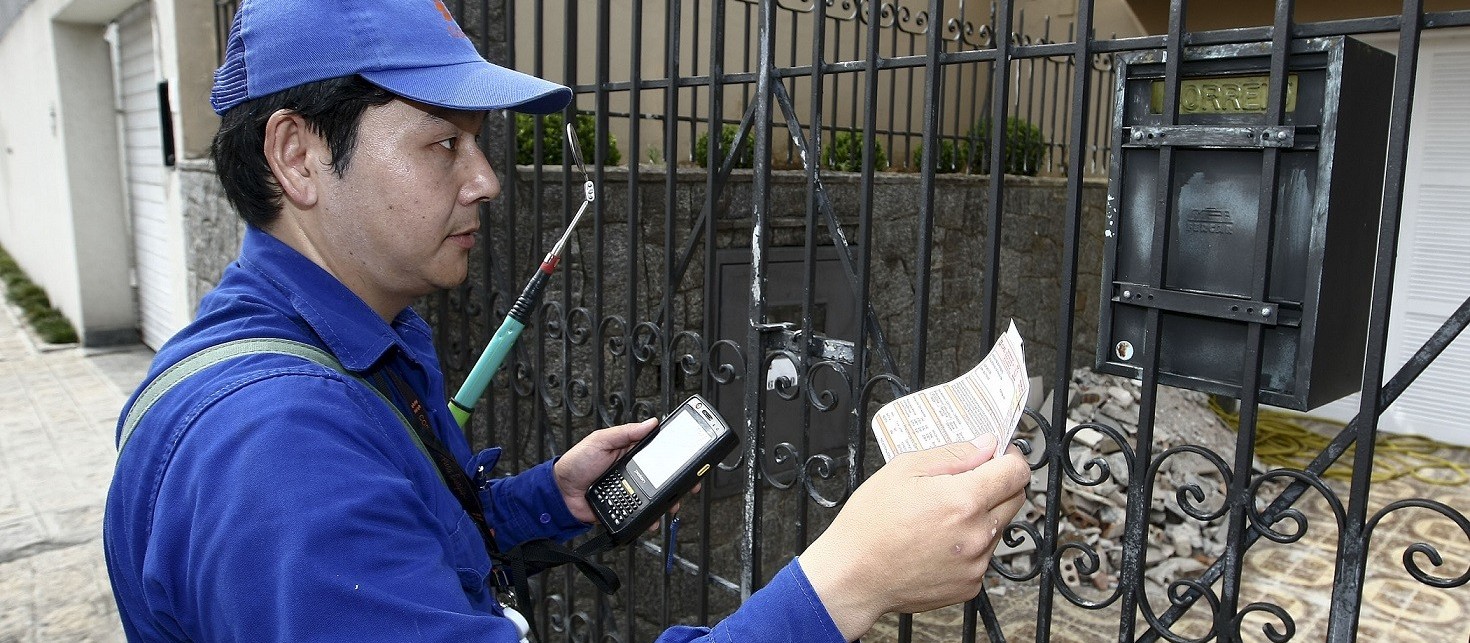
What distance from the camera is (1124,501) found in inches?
231

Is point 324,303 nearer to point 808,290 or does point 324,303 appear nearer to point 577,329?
point 808,290

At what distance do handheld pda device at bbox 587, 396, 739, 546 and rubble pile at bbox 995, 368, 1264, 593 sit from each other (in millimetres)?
3346

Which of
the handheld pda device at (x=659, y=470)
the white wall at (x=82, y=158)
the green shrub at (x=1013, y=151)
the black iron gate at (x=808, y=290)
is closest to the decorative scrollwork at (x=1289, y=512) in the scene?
the black iron gate at (x=808, y=290)

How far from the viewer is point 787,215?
470 centimetres

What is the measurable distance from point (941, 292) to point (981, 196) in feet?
2.77

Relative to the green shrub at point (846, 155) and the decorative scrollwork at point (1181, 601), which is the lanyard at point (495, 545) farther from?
the green shrub at point (846, 155)

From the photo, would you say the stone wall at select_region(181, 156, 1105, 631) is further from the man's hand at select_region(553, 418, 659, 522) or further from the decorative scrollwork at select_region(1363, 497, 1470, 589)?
the decorative scrollwork at select_region(1363, 497, 1470, 589)

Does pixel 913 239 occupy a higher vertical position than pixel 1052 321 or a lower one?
higher

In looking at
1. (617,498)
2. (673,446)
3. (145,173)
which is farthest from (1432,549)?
(145,173)

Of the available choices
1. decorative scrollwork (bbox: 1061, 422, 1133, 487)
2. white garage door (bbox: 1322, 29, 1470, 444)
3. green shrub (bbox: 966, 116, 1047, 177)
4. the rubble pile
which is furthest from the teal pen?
white garage door (bbox: 1322, 29, 1470, 444)

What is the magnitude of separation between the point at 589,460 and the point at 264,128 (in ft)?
2.85

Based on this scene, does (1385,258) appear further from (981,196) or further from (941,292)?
(981,196)

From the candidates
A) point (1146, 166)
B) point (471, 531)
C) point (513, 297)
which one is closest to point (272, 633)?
point (471, 531)

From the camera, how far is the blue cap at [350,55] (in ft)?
4.23
